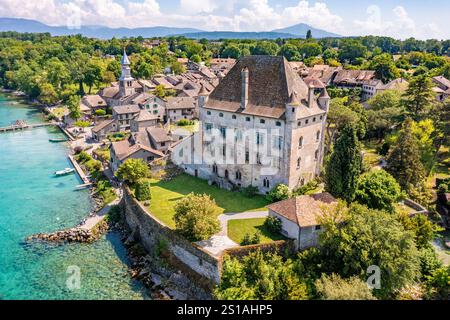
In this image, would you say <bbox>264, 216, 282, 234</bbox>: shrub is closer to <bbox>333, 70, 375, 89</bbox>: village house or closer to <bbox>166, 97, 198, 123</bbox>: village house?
<bbox>166, 97, 198, 123</bbox>: village house

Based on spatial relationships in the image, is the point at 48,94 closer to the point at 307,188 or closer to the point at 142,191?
the point at 142,191

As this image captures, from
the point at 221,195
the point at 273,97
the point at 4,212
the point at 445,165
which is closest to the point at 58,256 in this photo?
the point at 4,212

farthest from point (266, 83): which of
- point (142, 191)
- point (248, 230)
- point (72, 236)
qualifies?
point (72, 236)

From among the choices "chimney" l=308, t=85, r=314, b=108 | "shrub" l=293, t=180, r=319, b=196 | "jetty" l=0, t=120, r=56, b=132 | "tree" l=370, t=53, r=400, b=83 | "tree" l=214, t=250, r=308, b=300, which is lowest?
"tree" l=214, t=250, r=308, b=300

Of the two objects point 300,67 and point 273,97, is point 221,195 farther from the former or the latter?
point 300,67

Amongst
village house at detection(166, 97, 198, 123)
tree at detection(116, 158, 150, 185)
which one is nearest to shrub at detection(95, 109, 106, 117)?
village house at detection(166, 97, 198, 123)

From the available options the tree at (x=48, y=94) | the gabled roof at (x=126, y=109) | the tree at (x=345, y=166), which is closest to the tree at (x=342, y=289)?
the tree at (x=345, y=166)
